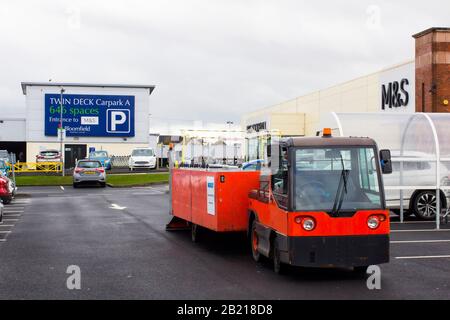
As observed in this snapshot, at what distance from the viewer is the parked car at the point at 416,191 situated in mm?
18469

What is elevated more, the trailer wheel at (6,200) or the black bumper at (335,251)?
the black bumper at (335,251)

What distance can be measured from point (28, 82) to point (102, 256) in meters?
58.6

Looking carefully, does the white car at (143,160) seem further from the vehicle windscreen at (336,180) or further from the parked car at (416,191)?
the vehicle windscreen at (336,180)

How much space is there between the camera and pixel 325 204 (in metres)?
9.74

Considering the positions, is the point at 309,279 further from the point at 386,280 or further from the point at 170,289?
the point at 170,289

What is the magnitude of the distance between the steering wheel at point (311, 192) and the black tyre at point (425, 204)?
9.53 metres

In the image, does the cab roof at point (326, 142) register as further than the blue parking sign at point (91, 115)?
No

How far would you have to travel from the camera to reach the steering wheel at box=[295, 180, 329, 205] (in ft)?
32.0

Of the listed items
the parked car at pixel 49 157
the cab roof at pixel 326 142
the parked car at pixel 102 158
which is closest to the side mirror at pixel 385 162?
the cab roof at pixel 326 142

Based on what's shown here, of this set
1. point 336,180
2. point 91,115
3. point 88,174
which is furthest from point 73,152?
point 336,180

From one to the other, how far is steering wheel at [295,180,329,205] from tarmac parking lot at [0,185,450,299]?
113 cm

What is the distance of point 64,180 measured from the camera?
141 feet

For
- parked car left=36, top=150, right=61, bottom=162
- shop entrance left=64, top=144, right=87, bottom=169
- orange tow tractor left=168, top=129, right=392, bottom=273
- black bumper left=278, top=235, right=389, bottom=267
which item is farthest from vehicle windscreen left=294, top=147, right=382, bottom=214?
shop entrance left=64, top=144, right=87, bottom=169

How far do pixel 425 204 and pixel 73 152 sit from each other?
54.1 meters
